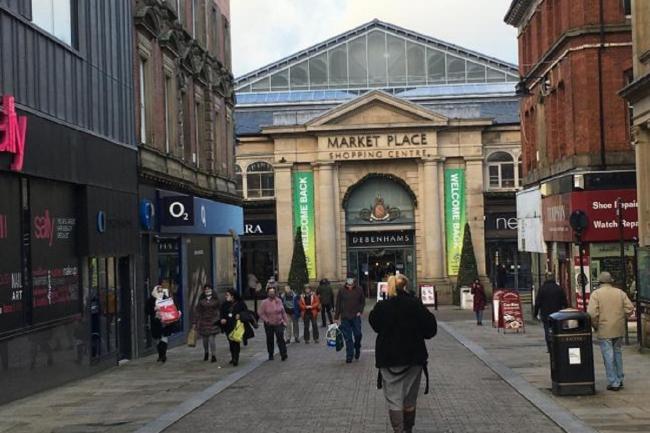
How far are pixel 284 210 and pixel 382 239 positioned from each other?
5.82 metres

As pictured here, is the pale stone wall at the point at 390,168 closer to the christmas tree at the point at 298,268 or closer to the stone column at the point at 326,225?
the stone column at the point at 326,225

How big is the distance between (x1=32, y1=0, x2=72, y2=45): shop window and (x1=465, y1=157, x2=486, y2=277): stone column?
41018 millimetres

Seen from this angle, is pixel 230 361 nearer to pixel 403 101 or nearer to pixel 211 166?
pixel 211 166

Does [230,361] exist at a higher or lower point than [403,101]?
lower

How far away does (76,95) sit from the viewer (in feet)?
63.6

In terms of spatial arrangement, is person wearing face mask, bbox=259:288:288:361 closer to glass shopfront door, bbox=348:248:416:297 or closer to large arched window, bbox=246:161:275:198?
glass shopfront door, bbox=348:248:416:297

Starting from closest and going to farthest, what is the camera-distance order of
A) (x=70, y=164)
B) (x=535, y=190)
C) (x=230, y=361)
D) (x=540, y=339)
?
1. (x=70, y=164)
2. (x=230, y=361)
3. (x=540, y=339)
4. (x=535, y=190)

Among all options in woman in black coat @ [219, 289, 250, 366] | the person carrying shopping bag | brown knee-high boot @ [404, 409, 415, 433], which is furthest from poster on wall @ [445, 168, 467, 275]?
brown knee-high boot @ [404, 409, 415, 433]

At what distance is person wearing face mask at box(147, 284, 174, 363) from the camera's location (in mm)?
21750

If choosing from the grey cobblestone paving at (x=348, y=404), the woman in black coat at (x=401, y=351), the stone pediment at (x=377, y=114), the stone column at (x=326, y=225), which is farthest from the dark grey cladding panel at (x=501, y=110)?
the woman in black coat at (x=401, y=351)

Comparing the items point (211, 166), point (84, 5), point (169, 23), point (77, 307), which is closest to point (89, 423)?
point (77, 307)

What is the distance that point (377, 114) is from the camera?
58500mm

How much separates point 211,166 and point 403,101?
2557 cm

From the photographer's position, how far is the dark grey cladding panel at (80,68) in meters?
16.0
